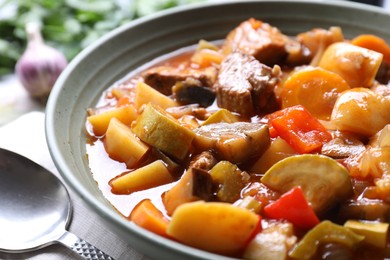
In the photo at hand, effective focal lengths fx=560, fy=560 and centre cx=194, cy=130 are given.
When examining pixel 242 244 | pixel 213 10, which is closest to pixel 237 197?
pixel 242 244

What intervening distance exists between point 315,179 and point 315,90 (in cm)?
78

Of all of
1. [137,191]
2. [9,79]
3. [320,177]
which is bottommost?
[9,79]

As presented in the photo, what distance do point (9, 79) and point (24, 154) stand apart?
1573 millimetres

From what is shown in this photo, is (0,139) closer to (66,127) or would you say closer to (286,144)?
(66,127)

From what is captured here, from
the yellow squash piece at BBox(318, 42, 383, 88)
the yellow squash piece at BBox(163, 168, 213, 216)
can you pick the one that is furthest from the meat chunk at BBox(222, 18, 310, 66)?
the yellow squash piece at BBox(163, 168, 213, 216)

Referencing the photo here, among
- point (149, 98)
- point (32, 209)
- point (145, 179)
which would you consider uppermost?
point (149, 98)

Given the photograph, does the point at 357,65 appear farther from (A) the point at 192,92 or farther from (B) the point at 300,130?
(A) the point at 192,92

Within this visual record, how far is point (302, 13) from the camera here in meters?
3.83

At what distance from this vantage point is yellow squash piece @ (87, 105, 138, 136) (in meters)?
2.94

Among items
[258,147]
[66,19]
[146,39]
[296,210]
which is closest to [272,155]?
[258,147]

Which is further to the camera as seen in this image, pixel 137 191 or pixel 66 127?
pixel 66 127

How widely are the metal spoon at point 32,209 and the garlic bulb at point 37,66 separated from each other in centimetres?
131

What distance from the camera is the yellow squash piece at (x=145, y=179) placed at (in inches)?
101

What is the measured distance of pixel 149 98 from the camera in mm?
3033
